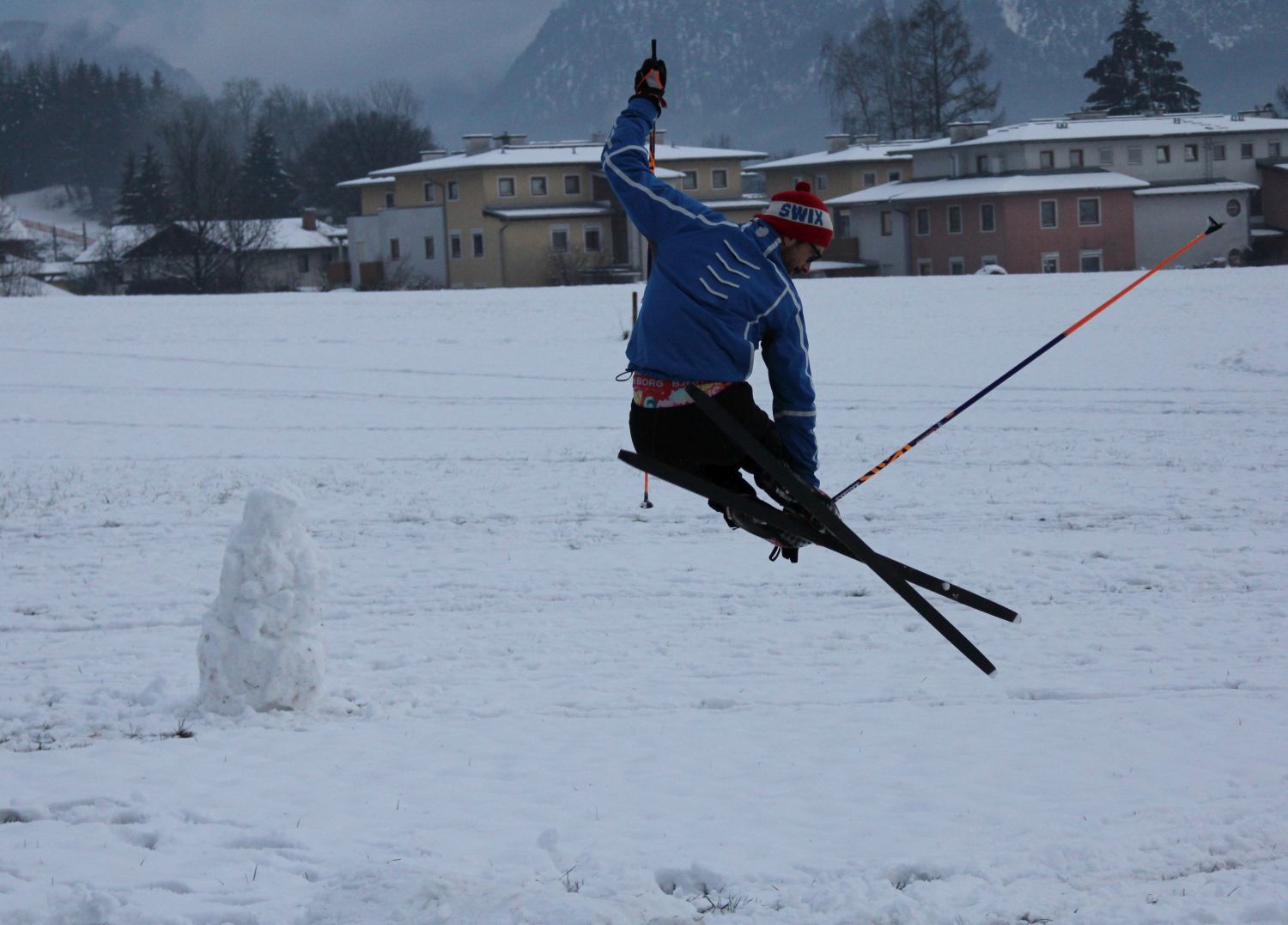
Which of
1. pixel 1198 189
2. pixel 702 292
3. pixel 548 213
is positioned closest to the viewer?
pixel 702 292

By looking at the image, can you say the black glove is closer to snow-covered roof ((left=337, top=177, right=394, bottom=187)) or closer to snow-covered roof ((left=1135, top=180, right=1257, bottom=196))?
snow-covered roof ((left=1135, top=180, right=1257, bottom=196))

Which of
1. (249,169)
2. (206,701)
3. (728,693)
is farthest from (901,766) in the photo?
(249,169)

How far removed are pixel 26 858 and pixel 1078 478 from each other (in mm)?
13761

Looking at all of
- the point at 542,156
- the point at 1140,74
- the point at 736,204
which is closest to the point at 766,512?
the point at 736,204

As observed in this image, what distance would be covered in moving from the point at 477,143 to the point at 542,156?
5.19m

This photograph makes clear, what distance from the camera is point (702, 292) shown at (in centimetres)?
675

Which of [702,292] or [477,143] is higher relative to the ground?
[477,143]

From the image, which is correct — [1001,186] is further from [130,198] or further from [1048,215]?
[130,198]

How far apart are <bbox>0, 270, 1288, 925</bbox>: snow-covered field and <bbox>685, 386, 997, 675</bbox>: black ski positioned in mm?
1232

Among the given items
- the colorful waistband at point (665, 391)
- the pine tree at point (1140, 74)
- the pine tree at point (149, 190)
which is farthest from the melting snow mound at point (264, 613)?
the pine tree at point (149, 190)

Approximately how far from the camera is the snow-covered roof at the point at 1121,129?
69.4m

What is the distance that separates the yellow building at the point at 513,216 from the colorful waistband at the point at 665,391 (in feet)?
193

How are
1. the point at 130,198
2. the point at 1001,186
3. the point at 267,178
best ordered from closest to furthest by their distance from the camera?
1. the point at 1001,186
2. the point at 130,198
3. the point at 267,178

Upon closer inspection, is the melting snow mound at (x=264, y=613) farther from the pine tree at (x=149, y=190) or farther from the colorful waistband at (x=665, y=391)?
the pine tree at (x=149, y=190)
